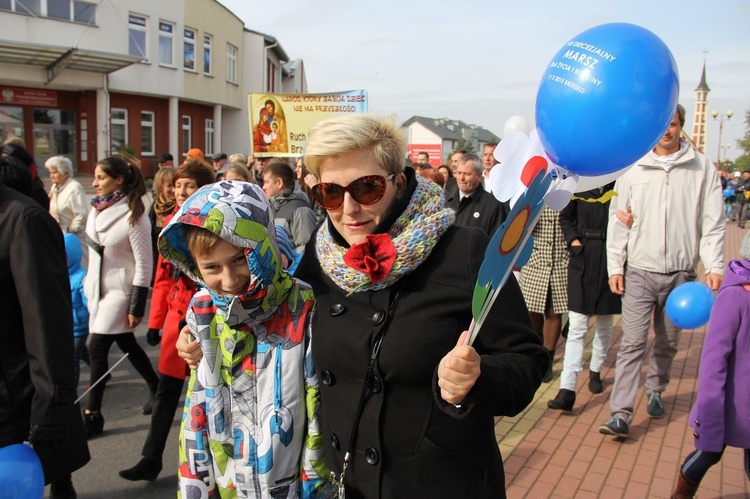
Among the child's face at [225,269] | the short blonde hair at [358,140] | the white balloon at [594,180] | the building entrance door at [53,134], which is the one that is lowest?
the child's face at [225,269]

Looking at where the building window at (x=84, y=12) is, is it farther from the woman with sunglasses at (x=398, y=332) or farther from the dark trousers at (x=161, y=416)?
the woman with sunglasses at (x=398, y=332)

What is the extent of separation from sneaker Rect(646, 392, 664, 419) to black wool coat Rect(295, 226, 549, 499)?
325 centimetres

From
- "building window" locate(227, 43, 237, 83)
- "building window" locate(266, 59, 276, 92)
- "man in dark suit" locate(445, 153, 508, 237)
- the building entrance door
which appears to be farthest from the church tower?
"man in dark suit" locate(445, 153, 508, 237)

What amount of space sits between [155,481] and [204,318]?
7.42 feet

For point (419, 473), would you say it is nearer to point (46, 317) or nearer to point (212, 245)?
point (212, 245)

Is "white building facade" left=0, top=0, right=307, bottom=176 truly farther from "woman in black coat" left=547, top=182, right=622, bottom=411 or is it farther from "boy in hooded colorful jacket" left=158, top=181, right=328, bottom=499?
"boy in hooded colorful jacket" left=158, top=181, right=328, bottom=499

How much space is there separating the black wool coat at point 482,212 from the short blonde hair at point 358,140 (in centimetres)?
370

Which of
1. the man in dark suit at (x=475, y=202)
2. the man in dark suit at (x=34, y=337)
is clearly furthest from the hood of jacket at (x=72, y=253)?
the man in dark suit at (x=475, y=202)

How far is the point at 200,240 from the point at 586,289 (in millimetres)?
3661

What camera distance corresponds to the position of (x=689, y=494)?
3051 millimetres

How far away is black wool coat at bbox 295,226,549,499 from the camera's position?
62.2 inches

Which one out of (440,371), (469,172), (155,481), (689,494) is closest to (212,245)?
(440,371)

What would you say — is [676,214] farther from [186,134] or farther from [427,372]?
[186,134]

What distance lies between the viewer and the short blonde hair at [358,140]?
167 cm
